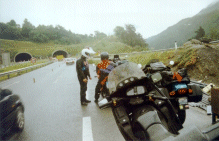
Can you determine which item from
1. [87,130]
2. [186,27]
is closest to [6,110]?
[87,130]

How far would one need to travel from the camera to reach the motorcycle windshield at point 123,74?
2172mm

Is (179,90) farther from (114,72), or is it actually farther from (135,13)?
(135,13)

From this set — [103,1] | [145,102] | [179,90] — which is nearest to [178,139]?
[145,102]

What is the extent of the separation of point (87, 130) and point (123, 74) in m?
2.18

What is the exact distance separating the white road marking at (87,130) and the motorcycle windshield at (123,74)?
1.69m

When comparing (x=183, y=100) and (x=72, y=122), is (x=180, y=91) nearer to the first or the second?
(x=183, y=100)

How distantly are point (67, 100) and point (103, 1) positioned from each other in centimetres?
417

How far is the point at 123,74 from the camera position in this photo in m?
2.23

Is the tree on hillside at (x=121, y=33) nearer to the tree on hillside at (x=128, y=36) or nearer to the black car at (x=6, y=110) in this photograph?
the tree on hillside at (x=128, y=36)

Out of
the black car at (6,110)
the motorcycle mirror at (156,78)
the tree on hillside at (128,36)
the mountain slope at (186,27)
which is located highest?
the tree on hillside at (128,36)

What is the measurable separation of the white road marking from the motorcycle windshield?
1.69 metres

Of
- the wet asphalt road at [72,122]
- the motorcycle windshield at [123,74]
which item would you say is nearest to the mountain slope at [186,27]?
the wet asphalt road at [72,122]

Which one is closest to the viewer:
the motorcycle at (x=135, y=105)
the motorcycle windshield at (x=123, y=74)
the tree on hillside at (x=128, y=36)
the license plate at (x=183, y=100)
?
the motorcycle at (x=135, y=105)

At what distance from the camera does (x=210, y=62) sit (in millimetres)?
7242
